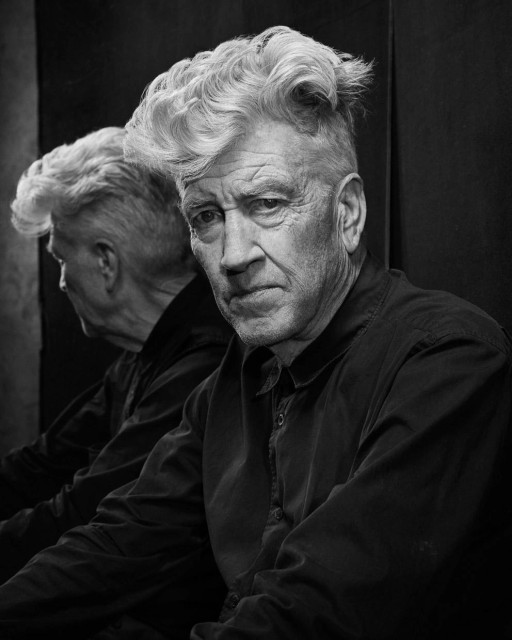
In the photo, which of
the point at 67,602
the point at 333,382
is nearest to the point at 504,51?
the point at 333,382

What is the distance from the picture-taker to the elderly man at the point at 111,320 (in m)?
2.45

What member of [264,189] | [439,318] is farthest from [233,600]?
[264,189]

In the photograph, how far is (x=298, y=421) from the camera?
1.73m

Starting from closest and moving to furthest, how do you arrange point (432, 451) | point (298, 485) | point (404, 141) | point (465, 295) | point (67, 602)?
point (432, 451) < point (298, 485) < point (67, 602) < point (465, 295) < point (404, 141)

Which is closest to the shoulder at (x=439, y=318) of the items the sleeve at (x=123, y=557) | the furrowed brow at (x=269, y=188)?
the furrowed brow at (x=269, y=188)

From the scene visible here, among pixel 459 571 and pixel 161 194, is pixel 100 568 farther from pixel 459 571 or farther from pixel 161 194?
pixel 161 194

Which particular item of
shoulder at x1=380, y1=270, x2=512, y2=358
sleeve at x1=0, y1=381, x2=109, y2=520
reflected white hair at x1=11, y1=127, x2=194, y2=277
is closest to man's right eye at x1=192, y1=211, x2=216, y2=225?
shoulder at x1=380, y1=270, x2=512, y2=358

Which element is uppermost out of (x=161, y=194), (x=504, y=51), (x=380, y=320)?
(x=504, y=51)

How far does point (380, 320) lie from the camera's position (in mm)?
1683

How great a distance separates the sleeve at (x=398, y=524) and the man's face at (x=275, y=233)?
0.35 m

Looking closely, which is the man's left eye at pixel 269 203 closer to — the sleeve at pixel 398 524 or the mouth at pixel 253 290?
the mouth at pixel 253 290

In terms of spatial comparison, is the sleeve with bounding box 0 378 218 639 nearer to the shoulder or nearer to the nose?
the nose

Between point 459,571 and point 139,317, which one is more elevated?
point 139,317

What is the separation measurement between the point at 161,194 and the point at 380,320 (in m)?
1.22
